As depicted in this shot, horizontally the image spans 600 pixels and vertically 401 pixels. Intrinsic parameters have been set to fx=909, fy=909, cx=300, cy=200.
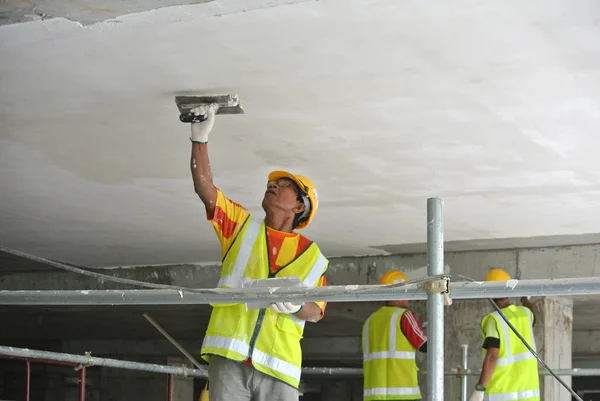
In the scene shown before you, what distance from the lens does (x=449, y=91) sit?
4.86 meters

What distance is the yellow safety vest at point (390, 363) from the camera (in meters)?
7.64

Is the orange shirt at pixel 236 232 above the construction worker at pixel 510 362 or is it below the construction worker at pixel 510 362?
above

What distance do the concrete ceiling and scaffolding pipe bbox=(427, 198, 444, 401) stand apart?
845 mm

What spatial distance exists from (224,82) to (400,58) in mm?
981

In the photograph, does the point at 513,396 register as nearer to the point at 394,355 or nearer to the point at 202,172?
the point at 394,355

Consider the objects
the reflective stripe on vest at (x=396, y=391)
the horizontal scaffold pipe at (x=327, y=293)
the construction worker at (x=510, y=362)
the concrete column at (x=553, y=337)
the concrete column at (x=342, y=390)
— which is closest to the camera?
the horizontal scaffold pipe at (x=327, y=293)

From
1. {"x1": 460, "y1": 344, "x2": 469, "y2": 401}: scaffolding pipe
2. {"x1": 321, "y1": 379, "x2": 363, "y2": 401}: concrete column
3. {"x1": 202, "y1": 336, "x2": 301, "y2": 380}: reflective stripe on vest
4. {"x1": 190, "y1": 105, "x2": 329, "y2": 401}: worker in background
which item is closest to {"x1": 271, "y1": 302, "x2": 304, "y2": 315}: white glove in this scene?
{"x1": 190, "y1": 105, "x2": 329, "y2": 401}: worker in background

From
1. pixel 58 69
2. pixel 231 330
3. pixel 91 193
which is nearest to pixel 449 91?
pixel 231 330

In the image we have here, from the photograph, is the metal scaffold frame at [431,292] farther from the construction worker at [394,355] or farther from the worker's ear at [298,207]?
the construction worker at [394,355]

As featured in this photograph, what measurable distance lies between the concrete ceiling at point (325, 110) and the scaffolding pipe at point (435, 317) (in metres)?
0.84

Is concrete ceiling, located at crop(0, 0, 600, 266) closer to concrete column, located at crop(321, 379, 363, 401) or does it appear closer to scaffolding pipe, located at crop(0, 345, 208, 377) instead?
scaffolding pipe, located at crop(0, 345, 208, 377)

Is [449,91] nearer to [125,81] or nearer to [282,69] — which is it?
[282,69]

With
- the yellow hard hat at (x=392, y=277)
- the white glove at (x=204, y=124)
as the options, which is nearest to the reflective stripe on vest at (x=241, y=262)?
the white glove at (x=204, y=124)

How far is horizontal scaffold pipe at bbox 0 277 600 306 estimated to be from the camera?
3.85 metres
